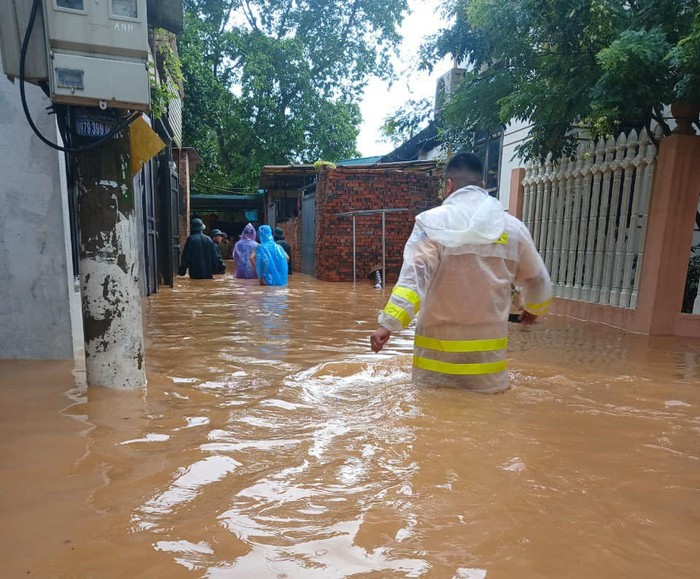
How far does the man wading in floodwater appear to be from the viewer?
2877 mm

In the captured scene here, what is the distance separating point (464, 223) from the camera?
2898mm

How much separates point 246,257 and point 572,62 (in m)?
8.75

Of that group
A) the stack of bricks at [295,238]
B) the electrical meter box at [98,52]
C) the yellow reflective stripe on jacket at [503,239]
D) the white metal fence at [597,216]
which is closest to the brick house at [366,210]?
the stack of bricks at [295,238]

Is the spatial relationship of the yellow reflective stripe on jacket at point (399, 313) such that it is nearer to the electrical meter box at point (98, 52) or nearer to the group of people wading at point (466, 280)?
the group of people wading at point (466, 280)

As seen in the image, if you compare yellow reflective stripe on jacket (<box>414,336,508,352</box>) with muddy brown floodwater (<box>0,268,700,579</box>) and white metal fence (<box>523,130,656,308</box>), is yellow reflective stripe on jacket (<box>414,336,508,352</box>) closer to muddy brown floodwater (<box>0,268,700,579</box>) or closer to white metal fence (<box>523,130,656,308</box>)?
muddy brown floodwater (<box>0,268,700,579</box>)

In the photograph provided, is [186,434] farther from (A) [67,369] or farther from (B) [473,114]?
(B) [473,114]

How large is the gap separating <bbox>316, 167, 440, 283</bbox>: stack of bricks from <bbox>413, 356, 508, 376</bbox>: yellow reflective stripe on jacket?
382 inches

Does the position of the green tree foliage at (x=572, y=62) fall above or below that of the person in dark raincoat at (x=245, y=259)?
above

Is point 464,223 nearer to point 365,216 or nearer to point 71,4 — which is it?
point 71,4

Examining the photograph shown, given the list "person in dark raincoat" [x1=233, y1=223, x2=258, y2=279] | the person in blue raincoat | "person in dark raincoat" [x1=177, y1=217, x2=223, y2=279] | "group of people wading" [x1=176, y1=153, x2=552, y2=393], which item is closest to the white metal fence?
"group of people wading" [x1=176, y1=153, x2=552, y2=393]

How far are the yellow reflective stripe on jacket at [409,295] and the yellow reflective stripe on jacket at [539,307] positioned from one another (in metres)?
0.91

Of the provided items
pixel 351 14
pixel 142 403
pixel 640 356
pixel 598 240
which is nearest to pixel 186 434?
pixel 142 403

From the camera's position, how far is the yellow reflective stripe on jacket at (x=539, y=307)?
10.3ft

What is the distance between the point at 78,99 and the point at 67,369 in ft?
6.07
